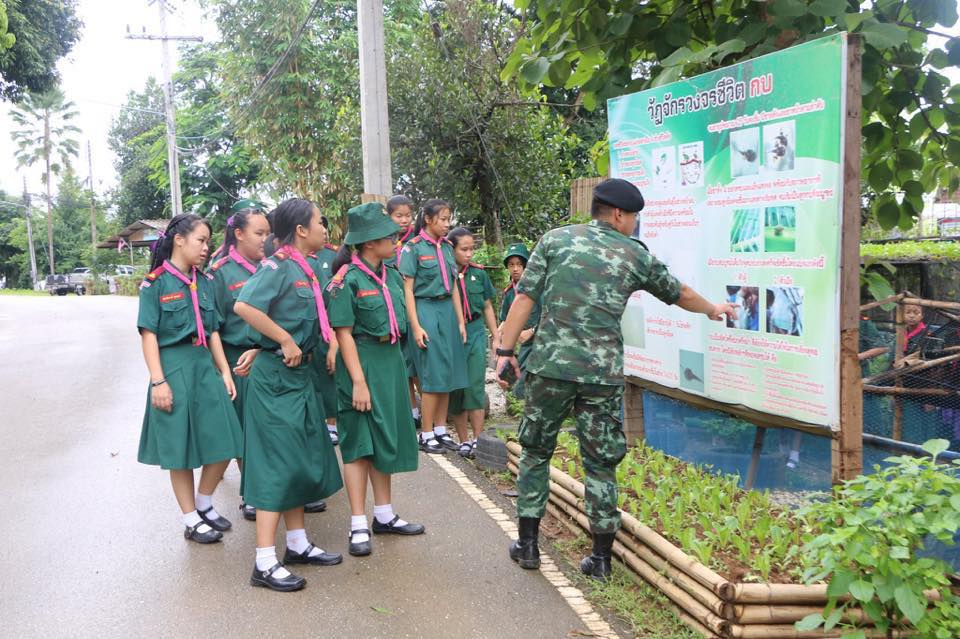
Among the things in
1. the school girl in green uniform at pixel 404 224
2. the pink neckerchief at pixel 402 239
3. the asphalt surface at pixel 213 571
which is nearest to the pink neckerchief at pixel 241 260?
the school girl in green uniform at pixel 404 224

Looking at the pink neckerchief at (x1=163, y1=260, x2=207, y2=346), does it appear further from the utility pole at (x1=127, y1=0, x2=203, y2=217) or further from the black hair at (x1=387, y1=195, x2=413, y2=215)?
the utility pole at (x1=127, y1=0, x2=203, y2=217)

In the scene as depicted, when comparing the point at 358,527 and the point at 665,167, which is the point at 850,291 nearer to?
the point at 665,167

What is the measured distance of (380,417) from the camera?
4836mm

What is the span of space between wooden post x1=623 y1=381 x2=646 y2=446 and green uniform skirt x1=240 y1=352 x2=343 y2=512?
242cm

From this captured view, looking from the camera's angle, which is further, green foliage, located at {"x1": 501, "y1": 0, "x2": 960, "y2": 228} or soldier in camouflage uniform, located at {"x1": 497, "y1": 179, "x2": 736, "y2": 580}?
green foliage, located at {"x1": 501, "y1": 0, "x2": 960, "y2": 228}

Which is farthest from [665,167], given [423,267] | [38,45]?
[38,45]

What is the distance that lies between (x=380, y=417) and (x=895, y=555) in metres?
2.72

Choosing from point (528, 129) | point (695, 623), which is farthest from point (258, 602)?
point (528, 129)

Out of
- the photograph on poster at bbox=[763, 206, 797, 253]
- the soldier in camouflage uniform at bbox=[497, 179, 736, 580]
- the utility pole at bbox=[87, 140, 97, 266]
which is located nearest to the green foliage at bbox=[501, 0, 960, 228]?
the photograph on poster at bbox=[763, 206, 797, 253]

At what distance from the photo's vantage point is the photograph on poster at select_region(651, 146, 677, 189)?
513 cm

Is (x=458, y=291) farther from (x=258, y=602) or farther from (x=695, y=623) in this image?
(x=695, y=623)

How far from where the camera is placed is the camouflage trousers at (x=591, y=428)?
14.2 feet

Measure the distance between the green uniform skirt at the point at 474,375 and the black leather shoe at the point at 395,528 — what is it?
2.10 m

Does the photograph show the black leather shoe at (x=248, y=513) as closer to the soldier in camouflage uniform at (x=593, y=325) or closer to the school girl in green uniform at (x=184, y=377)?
the school girl in green uniform at (x=184, y=377)
